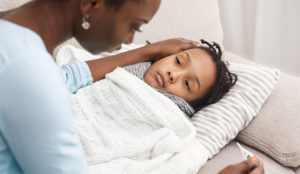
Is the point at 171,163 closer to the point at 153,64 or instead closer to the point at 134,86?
the point at 134,86

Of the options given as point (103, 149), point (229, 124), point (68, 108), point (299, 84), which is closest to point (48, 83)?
point (68, 108)

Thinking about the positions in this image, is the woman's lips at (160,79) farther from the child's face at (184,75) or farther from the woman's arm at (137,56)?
the woman's arm at (137,56)

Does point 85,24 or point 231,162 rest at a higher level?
point 85,24

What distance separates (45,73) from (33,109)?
0.07 meters

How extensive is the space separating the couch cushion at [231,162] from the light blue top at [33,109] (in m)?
0.60

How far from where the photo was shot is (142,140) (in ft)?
3.30

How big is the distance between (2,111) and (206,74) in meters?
0.91

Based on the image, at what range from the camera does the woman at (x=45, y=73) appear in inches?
21.6

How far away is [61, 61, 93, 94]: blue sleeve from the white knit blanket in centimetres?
4

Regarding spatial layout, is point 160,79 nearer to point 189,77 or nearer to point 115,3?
point 189,77

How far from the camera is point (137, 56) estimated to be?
137 cm

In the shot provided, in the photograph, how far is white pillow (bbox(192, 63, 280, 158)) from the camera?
117 cm

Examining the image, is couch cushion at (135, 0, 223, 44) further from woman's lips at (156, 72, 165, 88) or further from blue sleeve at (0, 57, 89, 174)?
blue sleeve at (0, 57, 89, 174)

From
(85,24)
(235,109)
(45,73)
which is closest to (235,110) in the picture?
(235,109)
